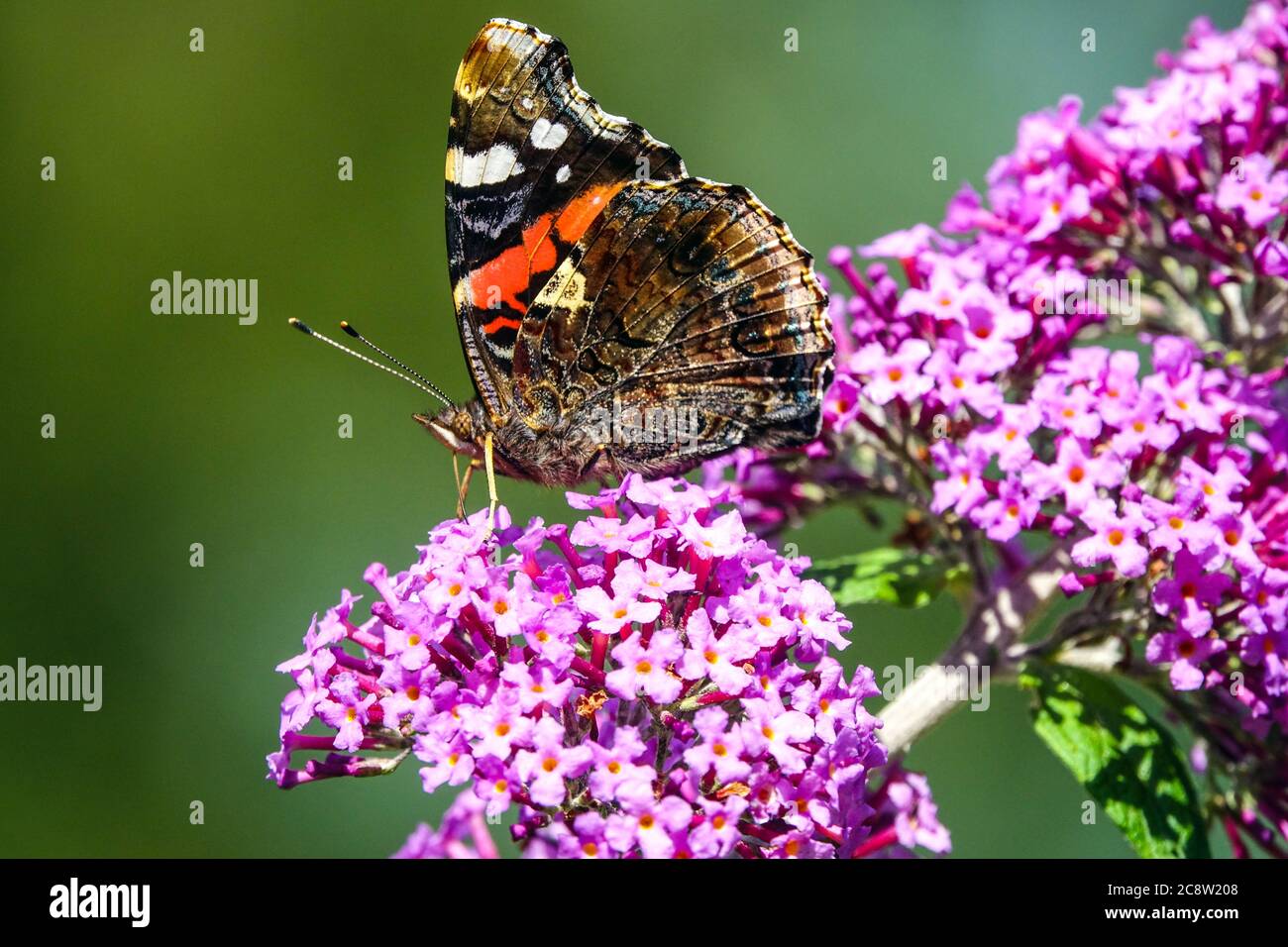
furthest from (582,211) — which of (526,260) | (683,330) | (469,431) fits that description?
(469,431)

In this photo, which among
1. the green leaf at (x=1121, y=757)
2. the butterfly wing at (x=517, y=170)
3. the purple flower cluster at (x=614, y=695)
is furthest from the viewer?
the butterfly wing at (x=517, y=170)

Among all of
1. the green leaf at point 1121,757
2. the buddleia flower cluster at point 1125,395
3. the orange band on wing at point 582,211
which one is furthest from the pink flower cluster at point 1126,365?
the orange band on wing at point 582,211

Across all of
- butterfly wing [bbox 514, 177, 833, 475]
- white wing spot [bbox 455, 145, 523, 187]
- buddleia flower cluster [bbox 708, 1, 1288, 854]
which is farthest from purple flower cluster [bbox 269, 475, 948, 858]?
white wing spot [bbox 455, 145, 523, 187]

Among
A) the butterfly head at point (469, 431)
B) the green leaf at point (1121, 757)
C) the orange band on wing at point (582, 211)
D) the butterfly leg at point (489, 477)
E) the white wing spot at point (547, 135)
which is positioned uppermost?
the white wing spot at point (547, 135)

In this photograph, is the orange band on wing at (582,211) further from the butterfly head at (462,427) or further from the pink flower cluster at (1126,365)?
the pink flower cluster at (1126,365)

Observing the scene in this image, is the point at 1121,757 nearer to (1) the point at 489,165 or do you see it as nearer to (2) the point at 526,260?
(2) the point at 526,260

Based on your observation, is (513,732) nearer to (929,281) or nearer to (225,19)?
(929,281)
